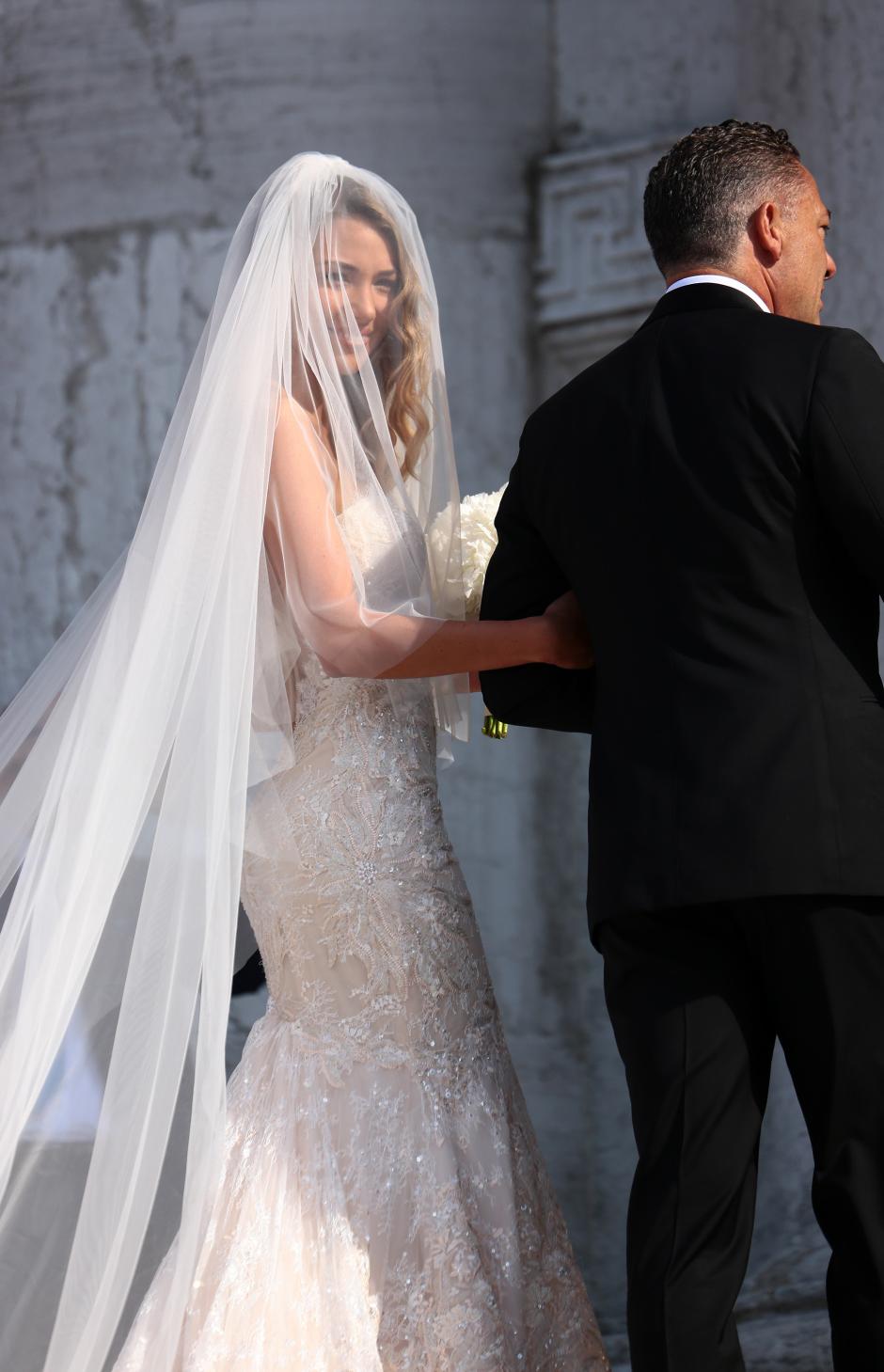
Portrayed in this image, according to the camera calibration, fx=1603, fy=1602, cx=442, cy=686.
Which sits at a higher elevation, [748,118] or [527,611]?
[748,118]

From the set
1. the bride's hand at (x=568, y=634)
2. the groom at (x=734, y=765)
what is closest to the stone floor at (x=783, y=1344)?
the groom at (x=734, y=765)

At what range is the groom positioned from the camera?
1964 millimetres

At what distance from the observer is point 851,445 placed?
1.95m

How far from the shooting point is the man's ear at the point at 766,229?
2.20 metres

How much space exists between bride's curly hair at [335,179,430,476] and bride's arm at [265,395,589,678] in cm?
27

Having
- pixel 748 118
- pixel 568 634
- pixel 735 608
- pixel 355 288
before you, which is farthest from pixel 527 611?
pixel 748 118

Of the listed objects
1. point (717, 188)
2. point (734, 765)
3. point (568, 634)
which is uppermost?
point (717, 188)

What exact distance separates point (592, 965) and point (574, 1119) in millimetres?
405

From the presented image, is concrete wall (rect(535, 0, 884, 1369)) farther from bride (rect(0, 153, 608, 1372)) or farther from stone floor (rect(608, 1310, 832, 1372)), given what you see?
bride (rect(0, 153, 608, 1372))

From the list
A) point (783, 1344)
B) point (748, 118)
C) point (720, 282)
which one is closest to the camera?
point (720, 282)

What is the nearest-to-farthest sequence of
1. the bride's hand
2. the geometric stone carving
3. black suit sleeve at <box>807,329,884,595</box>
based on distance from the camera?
1. black suit sleeve at <box>807,329,884,595</box>
2. the bride's hand
3. the geometric stone carving

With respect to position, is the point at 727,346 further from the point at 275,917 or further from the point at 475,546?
the point at 275,917

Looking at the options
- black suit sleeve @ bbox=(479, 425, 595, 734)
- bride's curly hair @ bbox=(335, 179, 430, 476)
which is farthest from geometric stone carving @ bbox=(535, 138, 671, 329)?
black suit sleeve @ bbox=(479, 425, 595, 734)

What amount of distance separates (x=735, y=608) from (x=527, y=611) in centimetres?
51
